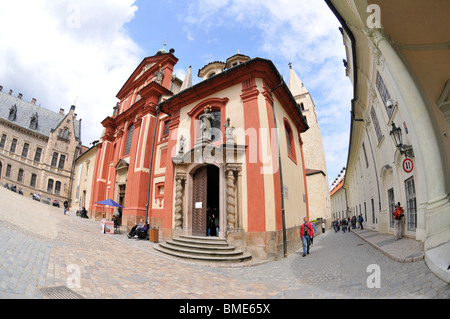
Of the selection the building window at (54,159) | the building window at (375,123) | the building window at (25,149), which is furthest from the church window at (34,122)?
the building window at (375,123)

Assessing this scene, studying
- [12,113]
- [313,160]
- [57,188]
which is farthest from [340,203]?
[12,113]

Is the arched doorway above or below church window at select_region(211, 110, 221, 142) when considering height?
below

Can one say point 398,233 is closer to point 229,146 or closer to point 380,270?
point 380,270

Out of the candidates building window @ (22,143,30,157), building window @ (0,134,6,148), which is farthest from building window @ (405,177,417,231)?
building window @ (0,134,6,148)

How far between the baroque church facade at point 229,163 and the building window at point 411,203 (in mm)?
4773

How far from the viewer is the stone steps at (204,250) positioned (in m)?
7.38

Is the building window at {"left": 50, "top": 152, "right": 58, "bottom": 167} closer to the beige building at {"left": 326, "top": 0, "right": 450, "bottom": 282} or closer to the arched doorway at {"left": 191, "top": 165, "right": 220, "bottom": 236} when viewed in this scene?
the arched doorway at {"left": 191, "top": 165, "right": 220, "bottom": 236}

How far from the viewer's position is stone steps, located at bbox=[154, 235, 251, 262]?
7.38 m

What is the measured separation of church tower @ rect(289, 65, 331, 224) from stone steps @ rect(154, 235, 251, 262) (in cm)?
2618
